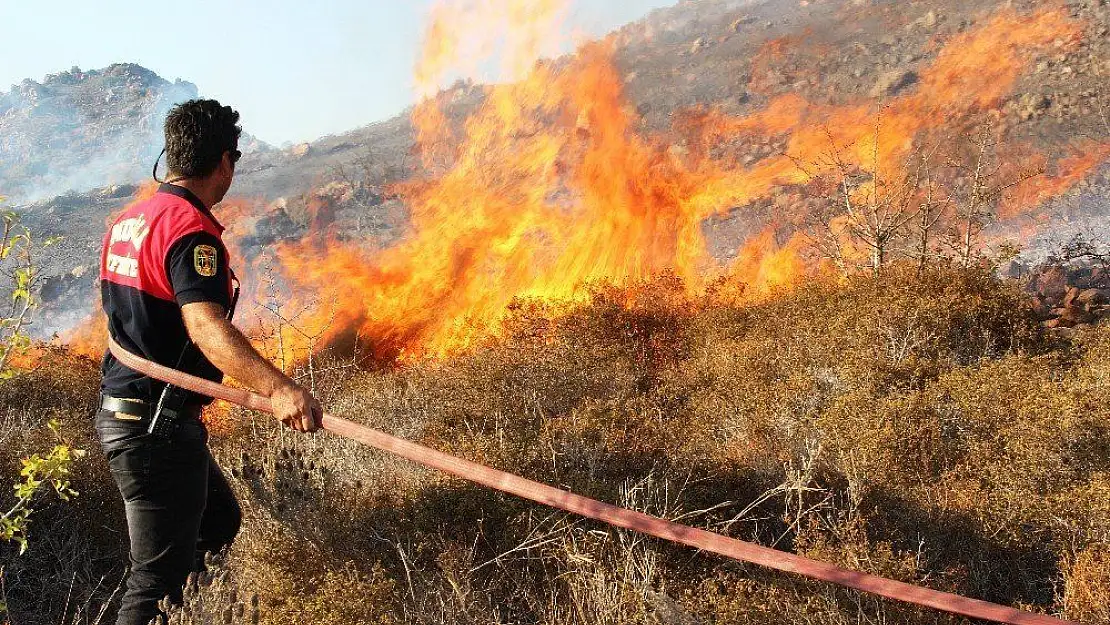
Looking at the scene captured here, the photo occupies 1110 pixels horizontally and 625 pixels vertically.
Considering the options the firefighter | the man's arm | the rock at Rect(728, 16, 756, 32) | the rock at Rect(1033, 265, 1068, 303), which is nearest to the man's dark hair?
the firefighter

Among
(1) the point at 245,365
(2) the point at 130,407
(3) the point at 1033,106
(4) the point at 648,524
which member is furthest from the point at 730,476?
(3) the point at 1033,106

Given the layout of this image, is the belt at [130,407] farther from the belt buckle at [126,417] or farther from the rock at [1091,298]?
the rock at [1091,298]

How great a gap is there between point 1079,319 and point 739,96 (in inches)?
486

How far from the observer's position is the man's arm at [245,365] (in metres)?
2.29

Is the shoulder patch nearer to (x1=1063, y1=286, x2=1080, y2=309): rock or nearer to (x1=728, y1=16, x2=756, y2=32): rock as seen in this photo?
(x1=1063, y1=286, x2=1080, y2=309): rock

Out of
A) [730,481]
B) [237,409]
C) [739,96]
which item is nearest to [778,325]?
[730,481]

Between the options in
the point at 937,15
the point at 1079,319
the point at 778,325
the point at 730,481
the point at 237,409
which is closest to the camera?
the point at 730,481

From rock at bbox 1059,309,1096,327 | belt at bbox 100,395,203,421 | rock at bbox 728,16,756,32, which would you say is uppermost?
rock at bbox 728,16,756,32

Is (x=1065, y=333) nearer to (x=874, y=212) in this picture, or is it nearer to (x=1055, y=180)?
(x=874, y=212)

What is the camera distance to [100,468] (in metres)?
4.50

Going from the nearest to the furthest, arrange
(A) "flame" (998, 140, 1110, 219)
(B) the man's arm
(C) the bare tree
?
(B) the man's arm
(C) the bare tree
(A) "flame" (998, 140, 1110, 219)

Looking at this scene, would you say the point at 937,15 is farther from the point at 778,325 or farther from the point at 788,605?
the point at 788,605

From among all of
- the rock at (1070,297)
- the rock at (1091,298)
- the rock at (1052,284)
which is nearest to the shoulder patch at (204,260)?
the rock at (1070,297)

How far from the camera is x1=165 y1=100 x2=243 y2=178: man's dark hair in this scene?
103 inches
